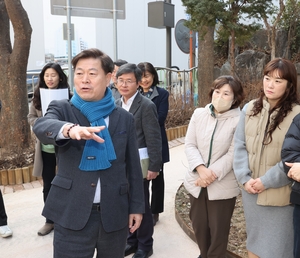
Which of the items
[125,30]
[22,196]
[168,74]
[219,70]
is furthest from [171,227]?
[125,30]

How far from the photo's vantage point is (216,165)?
265 cm

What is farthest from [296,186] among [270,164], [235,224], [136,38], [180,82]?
[136,38]

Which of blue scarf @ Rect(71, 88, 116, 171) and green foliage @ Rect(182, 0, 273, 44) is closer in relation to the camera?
blue scarf @ Rect(71, 88, 116, 171)

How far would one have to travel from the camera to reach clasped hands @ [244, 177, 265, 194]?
2.39m

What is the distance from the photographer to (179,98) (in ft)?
28.1

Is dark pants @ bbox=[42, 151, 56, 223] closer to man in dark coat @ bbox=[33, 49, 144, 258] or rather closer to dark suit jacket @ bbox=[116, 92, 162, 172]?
dark suit jacket @ bbox=[116, 92, 162, 172]

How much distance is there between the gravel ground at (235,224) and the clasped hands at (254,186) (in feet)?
2.76

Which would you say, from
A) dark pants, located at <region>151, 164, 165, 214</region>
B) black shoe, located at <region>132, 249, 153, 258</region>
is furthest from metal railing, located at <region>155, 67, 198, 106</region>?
black shoe, located at <region>132, 249, 153, 258</region>

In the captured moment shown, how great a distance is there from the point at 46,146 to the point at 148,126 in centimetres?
107

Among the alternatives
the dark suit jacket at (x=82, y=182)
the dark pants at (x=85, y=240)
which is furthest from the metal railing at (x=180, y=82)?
the dark pants at (x=85, y=240)

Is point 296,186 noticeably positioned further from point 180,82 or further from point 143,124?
point 180,82

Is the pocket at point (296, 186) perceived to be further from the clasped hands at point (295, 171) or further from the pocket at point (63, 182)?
the pocket at point (63, 182)

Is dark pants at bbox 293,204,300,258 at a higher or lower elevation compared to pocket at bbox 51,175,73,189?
lower

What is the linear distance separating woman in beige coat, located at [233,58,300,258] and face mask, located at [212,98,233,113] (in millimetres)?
186
